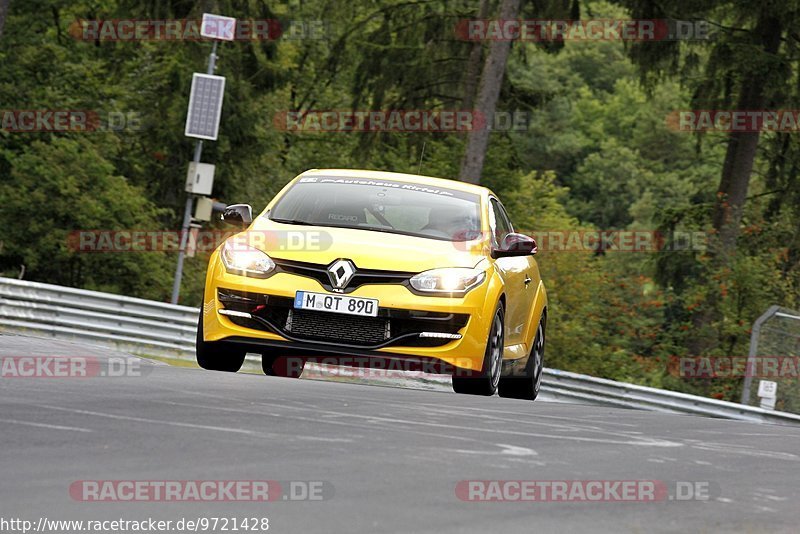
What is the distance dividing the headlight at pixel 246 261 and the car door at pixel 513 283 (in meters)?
1.86

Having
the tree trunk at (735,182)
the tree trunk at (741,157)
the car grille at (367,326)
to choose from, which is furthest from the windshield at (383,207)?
the tree trunk at (741,157)

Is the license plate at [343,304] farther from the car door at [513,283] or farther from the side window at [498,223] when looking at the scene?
the side window at [498,223]

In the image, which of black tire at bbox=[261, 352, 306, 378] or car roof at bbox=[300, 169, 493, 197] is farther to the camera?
black tire at bbox=[261, 352, 306, 378]

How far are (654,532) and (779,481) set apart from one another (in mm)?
2165

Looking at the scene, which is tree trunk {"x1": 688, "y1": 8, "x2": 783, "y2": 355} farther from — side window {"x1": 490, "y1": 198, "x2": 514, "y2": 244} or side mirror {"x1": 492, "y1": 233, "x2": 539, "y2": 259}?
side mirror {"x1": 492, "y1": 233, "x2": 539, "y2": 259}

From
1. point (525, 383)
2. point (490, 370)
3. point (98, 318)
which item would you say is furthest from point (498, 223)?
point (98, 318)

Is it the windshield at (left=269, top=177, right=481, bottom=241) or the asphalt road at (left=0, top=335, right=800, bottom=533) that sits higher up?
the windshield at (left=269, top=177, right=481, bottom=241)

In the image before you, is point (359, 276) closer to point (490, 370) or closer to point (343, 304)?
point (343, 304)

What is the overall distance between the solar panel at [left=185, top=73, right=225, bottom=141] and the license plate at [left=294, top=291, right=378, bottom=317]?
17.8 metres

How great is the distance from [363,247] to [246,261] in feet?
2.85

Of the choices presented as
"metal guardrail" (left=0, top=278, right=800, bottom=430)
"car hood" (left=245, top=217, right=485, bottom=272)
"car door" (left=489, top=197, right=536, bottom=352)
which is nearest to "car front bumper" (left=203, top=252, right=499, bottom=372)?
"car hood" (left=245, top=217, right=485, bottom=272)

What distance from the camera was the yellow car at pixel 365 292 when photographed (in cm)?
1091

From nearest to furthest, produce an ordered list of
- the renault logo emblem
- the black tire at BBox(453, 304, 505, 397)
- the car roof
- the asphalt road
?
the asphalt road, the renault logo emblem, the black tire at BBox(453, 304, 505, 397), the car roof

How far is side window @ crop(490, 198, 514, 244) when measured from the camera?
12656 mm
